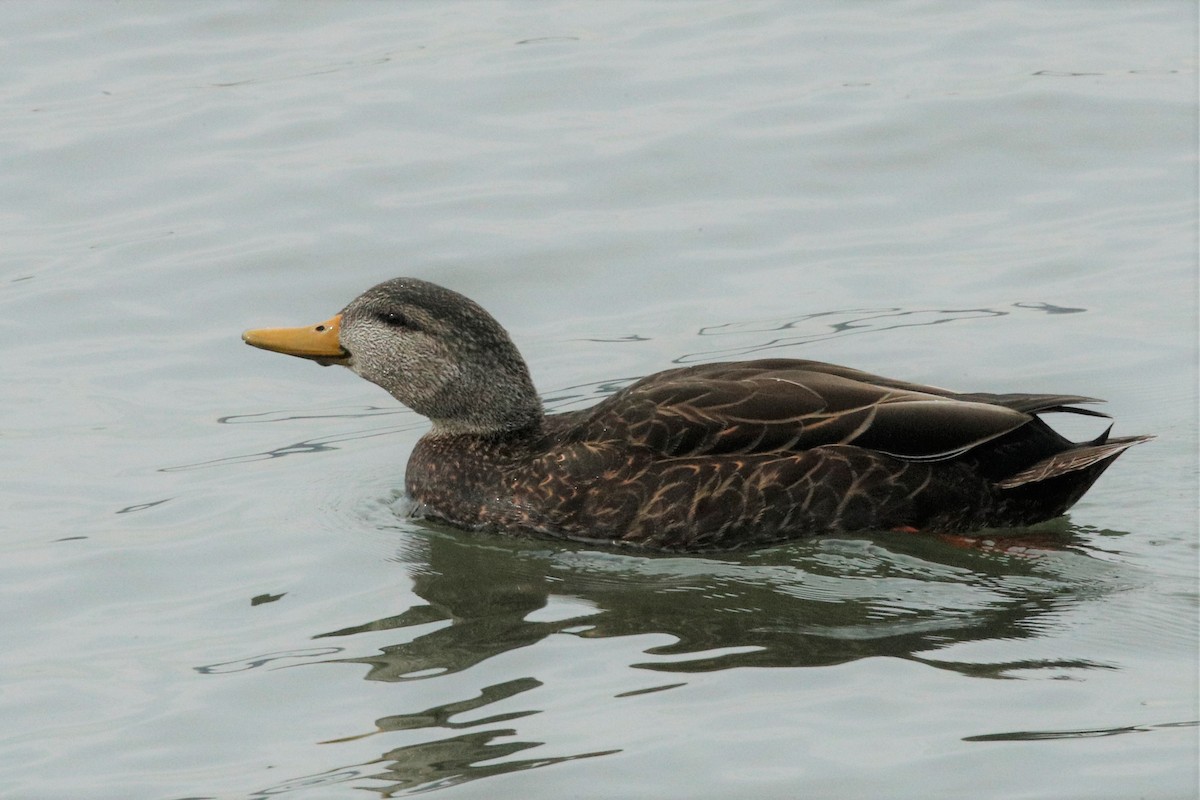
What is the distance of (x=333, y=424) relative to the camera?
11.0 metres

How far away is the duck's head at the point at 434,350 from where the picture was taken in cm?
958

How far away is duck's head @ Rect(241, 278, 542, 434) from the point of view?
9.58 m

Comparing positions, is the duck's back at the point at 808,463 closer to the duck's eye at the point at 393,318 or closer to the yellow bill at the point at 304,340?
the duck's eye at the point at 393,318

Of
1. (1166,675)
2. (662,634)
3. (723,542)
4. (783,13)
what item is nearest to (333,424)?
(723,542)

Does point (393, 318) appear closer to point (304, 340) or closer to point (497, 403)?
point (304, 340)

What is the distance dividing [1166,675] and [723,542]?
2.30m

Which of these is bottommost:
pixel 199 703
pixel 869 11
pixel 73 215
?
pixel 199 703

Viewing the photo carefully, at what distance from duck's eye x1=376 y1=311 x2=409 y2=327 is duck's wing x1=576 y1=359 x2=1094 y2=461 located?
1.28 m

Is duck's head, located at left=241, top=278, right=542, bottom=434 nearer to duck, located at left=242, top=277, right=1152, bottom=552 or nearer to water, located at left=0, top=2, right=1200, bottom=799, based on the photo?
duck, located at left=242, top=277, right=1152, bottom=552

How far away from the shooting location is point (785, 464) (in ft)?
28.5

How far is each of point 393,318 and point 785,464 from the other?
2246 mm

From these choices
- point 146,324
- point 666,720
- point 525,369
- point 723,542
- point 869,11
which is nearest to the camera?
point 666,720

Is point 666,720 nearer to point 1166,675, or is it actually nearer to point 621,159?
point 1166,675

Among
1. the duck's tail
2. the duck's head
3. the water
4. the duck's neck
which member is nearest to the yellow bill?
the duck's head
